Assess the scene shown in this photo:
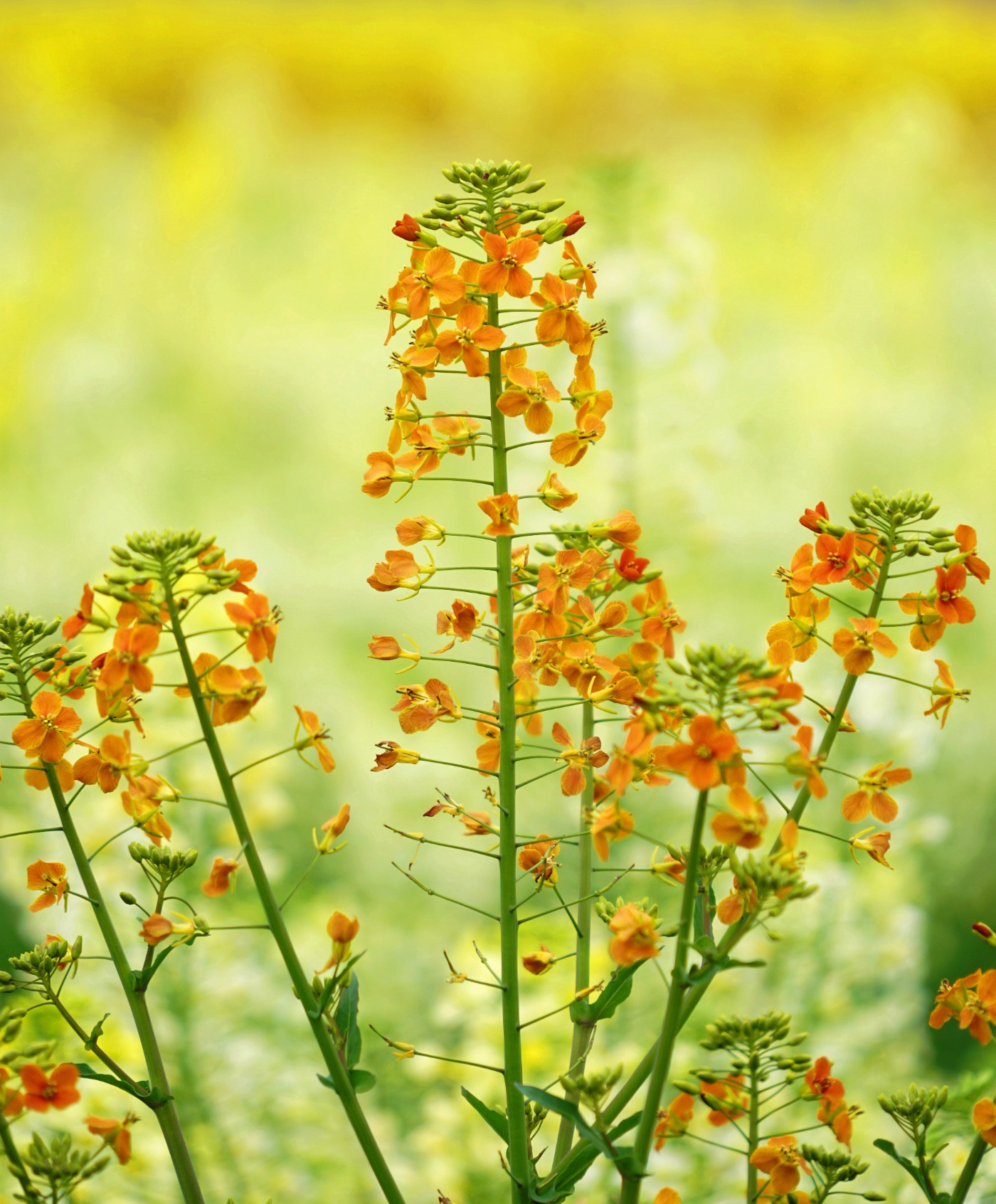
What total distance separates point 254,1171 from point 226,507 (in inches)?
55.8

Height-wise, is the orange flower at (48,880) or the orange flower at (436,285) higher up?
the orange flower at (436,285)

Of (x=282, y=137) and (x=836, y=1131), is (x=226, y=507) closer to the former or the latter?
(x=282, y=137)

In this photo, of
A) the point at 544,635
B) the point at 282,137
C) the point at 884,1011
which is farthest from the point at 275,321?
the point at 544,635

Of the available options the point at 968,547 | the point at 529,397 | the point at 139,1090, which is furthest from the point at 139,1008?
the point at 968,547

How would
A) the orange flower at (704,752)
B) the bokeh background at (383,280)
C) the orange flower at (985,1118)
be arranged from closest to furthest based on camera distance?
the orange flower at (704,752), the orange flower at (985,1118), the bokeh background at (383,280)

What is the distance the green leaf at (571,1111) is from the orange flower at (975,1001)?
20 cm

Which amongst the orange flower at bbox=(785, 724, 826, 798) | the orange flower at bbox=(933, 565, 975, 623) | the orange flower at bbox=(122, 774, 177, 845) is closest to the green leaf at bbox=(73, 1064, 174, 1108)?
the orange flower at bbox=(122, 774, 177, 845)

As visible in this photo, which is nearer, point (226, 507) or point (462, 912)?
point (462, 912)

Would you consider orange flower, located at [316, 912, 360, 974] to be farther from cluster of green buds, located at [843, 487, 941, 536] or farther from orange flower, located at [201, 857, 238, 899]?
cluster of green buds, located at [843, 487, 941, 536]

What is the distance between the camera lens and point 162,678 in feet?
4.42

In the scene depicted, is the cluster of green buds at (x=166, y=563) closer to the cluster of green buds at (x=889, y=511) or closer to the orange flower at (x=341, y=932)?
the orange flower at (x=341, y=932)

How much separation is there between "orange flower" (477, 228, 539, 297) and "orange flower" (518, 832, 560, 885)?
275mm

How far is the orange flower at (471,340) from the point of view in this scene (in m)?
0.57

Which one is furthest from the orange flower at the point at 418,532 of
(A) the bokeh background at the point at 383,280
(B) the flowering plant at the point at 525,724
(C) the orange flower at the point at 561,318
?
(A) the bokeh background at the point at 383,280
